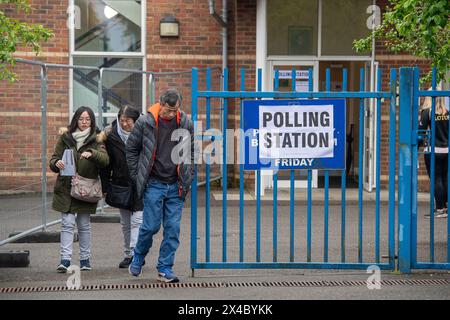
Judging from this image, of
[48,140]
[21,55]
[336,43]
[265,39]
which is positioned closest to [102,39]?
[21,55]

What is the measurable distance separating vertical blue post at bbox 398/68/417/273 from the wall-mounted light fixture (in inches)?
326

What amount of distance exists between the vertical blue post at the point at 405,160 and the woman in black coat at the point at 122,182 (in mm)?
2657

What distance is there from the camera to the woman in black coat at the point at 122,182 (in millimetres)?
8805

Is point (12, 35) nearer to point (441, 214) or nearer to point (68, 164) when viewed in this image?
point (68, 164)

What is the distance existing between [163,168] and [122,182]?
1.05 metres

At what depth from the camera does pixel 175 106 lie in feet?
25.8

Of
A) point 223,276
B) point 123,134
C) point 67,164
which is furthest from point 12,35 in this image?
point 223,276

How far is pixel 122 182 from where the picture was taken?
884 cm

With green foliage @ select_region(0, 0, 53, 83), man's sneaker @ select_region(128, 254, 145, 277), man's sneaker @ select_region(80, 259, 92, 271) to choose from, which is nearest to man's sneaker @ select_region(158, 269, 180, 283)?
man's sneaker @ select_region(128, 254, 145, 277)

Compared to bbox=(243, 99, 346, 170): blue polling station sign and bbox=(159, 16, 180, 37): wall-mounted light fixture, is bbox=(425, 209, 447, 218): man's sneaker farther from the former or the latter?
bbox=(159, 16, 180, 37): wall-mounted light fixture

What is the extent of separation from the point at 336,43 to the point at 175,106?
8864 mm

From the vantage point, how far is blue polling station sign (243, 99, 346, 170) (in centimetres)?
820

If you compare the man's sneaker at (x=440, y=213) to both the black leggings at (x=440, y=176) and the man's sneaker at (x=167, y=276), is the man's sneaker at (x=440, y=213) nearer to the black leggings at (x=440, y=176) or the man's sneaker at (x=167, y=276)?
the black leggings at (x=440, y=176)

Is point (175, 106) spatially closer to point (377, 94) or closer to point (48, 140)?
point (377, 94)
